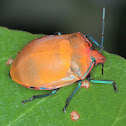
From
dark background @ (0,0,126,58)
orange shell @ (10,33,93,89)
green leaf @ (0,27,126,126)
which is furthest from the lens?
dark background @ (0,0,126,58)

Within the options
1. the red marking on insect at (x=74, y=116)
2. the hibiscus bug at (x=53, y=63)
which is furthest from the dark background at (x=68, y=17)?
the red marking on insect at (x=74, y=116)

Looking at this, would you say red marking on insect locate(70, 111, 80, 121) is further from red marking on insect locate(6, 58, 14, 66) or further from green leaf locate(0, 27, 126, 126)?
red marking on insect locate(6, 58, 14, 66)

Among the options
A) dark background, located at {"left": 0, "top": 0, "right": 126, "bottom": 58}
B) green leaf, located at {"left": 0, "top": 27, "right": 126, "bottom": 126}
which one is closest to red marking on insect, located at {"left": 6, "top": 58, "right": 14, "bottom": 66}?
green leaf, located at {"left": 0, "top": 27, "right": 126, "bottom": 126}

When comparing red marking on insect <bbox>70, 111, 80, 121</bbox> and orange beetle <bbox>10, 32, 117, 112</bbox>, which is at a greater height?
orange beetle <bbox>10, 32, 117, 112</bbox>

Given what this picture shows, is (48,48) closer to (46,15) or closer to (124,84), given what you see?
(124,84)

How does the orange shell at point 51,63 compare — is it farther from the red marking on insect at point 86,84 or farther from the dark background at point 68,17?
the dark background at point 68,17

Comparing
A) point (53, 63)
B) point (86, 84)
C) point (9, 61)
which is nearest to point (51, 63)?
point (53, 63)

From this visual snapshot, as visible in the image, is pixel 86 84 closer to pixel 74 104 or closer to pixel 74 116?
pixel 74 104
